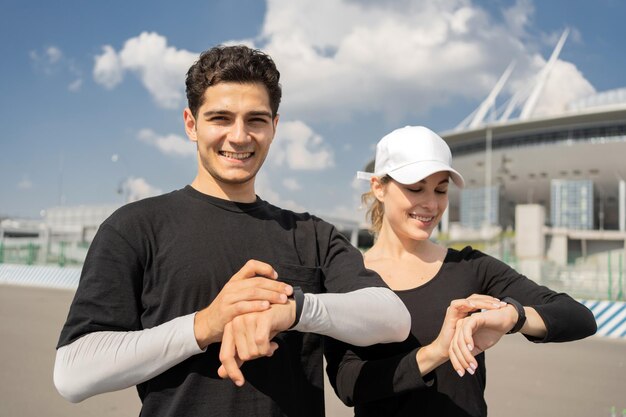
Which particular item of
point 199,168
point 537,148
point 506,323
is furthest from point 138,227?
point 537,148

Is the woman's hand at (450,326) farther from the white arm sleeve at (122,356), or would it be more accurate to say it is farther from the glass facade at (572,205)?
the glass facade at (572,205)

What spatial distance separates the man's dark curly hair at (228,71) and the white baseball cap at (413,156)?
57cm

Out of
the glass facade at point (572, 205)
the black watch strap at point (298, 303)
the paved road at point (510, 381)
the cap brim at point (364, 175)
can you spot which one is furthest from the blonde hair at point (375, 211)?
the glass facade at point (572, 205)

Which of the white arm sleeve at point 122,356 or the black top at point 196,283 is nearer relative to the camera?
the white arm sleeve at point 122,356

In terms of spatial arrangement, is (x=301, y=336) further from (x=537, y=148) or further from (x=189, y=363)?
(x=537, y=148)

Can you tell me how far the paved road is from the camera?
18.8ft

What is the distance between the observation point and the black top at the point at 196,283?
1577 mm

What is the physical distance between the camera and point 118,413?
5.50 meters

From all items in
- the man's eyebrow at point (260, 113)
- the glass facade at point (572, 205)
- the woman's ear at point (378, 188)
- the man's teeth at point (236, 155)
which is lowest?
the man's teeth at point (236, 155)

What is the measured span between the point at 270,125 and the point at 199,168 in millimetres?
298

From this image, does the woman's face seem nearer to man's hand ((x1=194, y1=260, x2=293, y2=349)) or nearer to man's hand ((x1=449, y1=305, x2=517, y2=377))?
man's hand ((x1=449, y1=305, x2=517, y2=377))

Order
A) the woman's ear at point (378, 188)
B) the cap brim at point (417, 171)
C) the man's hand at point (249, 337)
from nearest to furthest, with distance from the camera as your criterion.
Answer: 1. the man's hand at point (249, 337)
2. the cap brim at point (417, 171)
3. the woman's ear at point (378, 188)

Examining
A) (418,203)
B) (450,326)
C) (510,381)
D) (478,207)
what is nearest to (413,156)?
(418,203)

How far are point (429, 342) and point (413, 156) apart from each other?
0.73 meters
